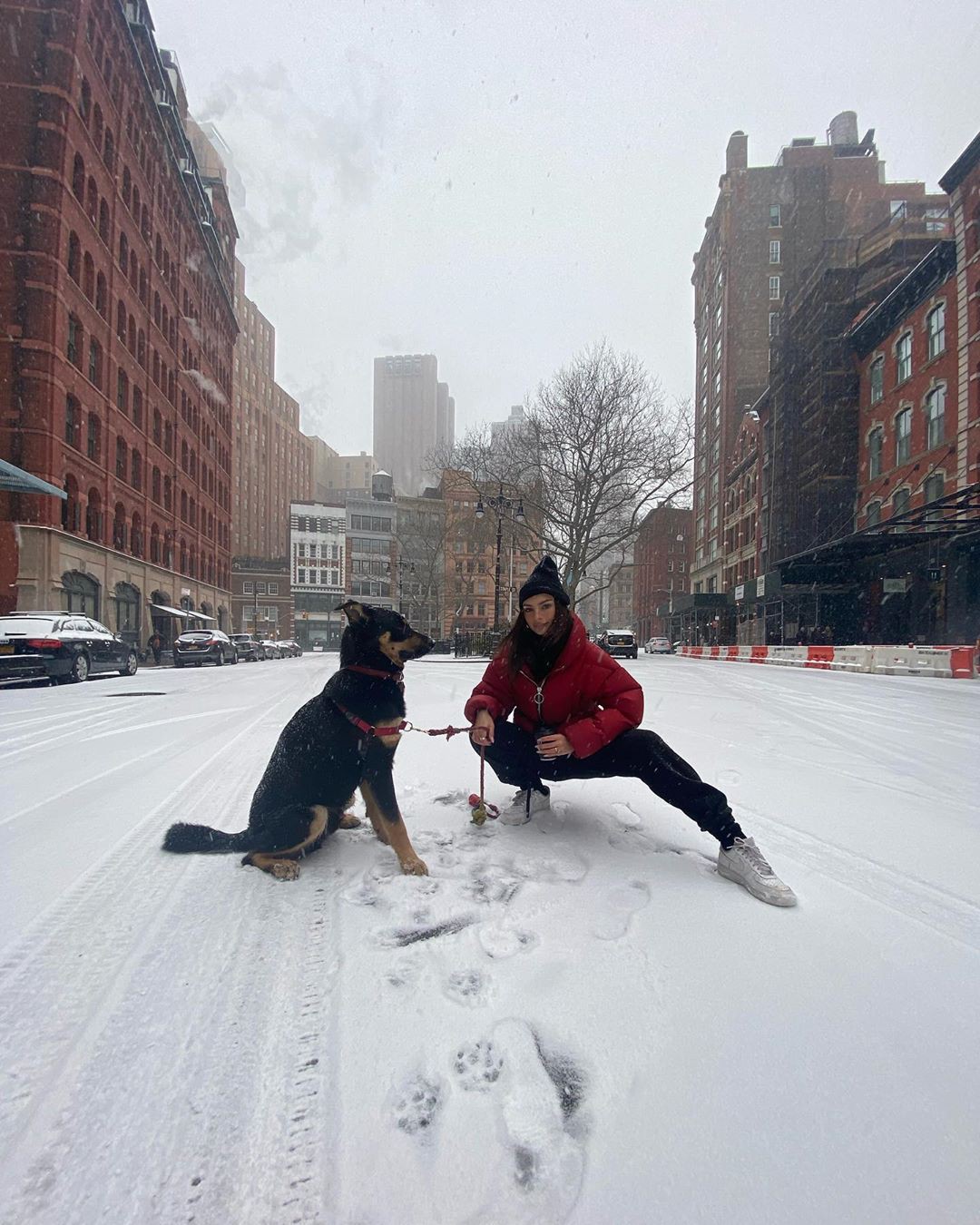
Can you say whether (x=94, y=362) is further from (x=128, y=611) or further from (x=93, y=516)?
(x=128, y=611)

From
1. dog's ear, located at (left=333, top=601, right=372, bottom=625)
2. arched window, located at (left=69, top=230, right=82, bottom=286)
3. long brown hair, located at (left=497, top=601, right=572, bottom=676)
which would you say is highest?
arched window, located at (left=69, top=230, right=82, bottom=286)

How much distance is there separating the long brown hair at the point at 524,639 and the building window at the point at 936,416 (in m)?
26.9

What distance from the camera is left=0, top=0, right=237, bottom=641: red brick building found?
70.4ft

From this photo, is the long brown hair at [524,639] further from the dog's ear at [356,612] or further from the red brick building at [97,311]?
the red brick building at [97,311]

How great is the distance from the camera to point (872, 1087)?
125 cm

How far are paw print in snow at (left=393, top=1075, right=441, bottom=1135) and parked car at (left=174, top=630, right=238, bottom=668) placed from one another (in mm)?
24275

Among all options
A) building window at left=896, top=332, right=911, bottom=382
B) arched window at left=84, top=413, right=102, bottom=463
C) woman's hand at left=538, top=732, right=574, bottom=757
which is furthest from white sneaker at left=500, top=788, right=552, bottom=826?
building window at left=896, top=332, right=911, bottom=382

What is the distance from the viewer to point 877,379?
28453mm

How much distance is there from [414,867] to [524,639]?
1117 mm

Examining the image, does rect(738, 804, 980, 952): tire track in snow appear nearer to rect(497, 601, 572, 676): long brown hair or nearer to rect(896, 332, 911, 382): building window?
rect(497, 601, 572, 676): long brown hair

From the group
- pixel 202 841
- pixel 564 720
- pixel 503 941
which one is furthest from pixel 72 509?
pixel 503 941

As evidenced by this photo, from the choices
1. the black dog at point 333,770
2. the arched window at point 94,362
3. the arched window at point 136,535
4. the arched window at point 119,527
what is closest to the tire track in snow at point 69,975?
the black dog at point 333,770

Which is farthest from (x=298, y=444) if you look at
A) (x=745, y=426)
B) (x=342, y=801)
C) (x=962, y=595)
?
(x=342, y=801)

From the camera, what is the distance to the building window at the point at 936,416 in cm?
2292
